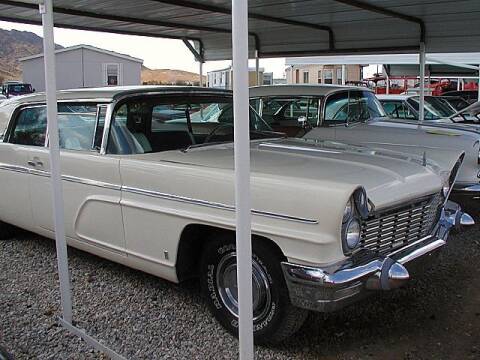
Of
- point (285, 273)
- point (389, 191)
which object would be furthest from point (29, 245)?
point (389, 191)

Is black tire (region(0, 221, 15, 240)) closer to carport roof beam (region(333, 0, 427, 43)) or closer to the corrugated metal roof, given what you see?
the corrugated metal roof

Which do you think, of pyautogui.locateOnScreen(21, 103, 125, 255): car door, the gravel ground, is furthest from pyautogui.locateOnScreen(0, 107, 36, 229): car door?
the gravel ground

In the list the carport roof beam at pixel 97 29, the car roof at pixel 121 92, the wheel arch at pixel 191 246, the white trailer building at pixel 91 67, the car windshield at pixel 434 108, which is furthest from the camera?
the white trailer building at pixel 91 67

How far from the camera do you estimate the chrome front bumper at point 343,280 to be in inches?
111

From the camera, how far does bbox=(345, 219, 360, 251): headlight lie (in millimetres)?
2900

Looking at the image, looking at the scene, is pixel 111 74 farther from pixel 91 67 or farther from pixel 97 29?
pixel 97 29

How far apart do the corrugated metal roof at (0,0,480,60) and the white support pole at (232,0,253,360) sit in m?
5.50

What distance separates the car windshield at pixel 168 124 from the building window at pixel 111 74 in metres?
29.2

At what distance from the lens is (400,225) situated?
3367 millimetres

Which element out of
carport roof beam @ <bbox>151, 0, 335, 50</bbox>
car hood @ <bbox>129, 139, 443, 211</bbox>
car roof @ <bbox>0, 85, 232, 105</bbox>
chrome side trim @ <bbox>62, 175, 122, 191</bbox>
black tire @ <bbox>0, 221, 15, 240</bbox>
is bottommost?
black tire @ <bbox>0, 221, 15, 240</bbox>

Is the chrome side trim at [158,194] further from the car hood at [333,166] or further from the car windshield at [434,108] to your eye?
the car windshield at [434,108]

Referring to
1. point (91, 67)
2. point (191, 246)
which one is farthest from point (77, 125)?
point (91, 67)

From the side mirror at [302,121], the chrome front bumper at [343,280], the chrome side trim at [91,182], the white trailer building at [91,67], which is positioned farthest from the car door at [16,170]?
the white trailer building at [91,67]

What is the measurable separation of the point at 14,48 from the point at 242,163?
10779 cm
